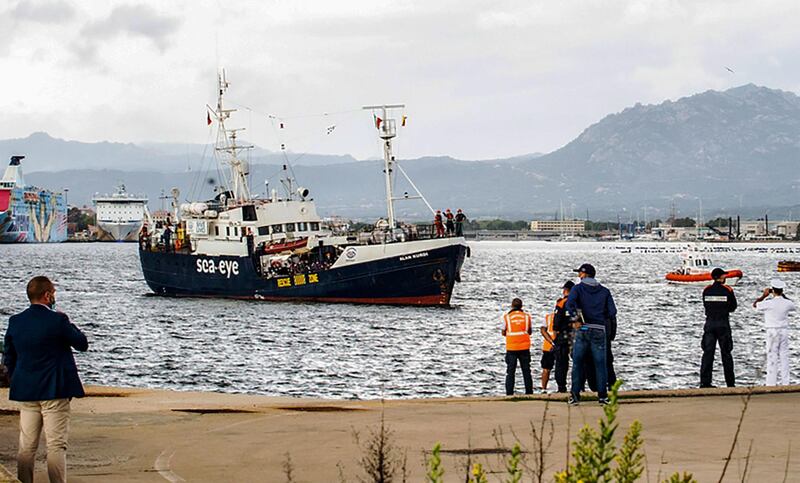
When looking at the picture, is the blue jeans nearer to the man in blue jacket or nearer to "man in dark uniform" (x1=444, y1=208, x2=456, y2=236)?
the man in blue jacket

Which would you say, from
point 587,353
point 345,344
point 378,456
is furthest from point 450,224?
point 378,456

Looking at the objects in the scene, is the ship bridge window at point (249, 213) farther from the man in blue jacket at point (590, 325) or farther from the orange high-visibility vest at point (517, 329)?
the man in blue jacket at point (590, 325)

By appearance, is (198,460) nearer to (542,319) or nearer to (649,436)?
(649,436)

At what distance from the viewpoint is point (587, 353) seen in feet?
47.4

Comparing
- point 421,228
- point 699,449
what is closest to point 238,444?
point 699,449

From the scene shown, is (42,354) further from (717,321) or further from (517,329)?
(717,321)

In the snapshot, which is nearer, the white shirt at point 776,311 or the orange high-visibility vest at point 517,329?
the white shirt at point 776,311

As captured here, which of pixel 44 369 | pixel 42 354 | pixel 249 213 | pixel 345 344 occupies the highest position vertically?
pixel 249 213

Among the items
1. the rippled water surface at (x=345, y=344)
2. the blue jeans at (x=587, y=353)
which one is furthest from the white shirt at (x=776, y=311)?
the blue jeans at (x=587, y=353)

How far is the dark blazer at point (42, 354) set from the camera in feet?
28.8

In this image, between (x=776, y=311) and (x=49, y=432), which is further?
(x=776, y=311)

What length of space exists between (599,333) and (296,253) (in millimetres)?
41674

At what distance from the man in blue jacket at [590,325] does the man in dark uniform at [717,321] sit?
2.88 m

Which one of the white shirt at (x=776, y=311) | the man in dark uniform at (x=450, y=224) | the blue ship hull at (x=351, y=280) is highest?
the man in dark uniform at (x=450, y=224)
